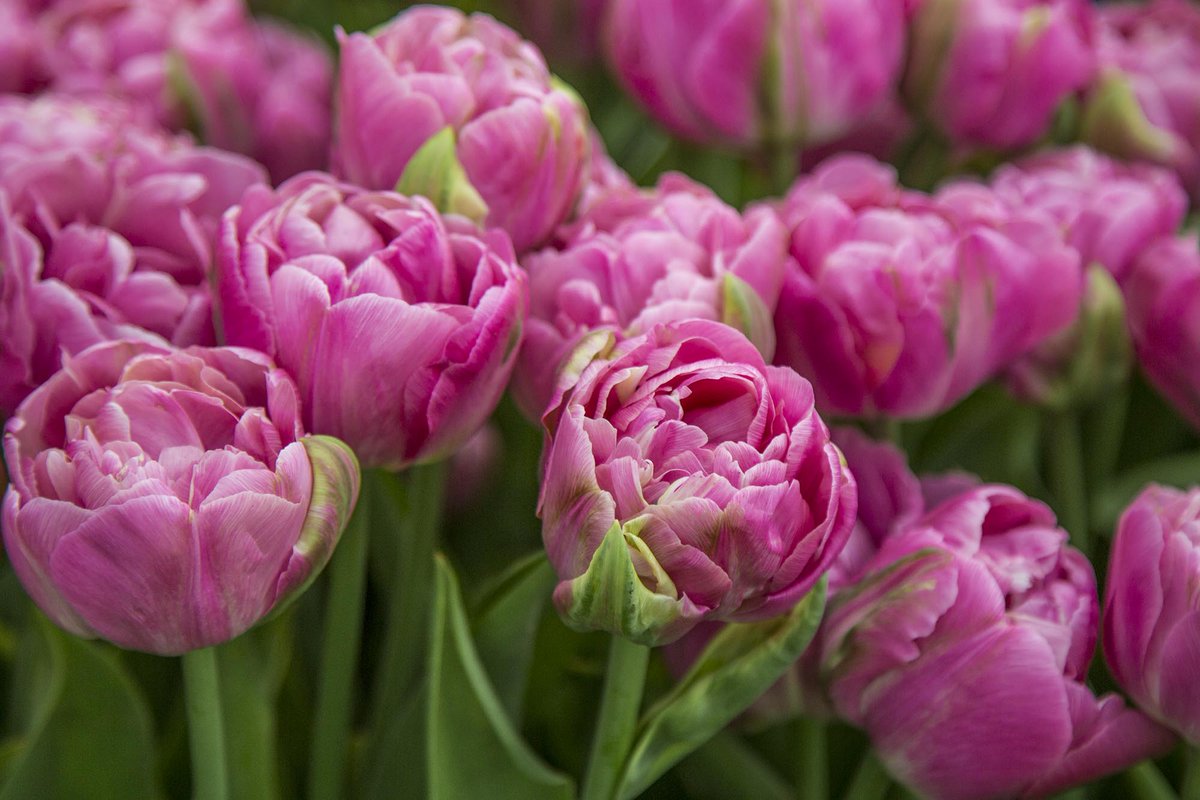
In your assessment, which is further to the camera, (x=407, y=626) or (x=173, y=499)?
(x=407, y=626)

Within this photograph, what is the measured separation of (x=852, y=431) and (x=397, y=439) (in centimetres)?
14

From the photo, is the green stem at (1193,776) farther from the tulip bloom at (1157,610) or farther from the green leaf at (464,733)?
the green leaf at (464,733)

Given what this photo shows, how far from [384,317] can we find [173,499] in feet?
0.21

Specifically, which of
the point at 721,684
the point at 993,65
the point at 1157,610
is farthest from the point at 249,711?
the point at 993,65

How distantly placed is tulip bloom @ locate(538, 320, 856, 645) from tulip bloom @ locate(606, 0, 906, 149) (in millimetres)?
201

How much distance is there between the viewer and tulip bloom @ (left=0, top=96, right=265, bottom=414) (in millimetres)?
356

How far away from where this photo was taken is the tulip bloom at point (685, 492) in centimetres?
29

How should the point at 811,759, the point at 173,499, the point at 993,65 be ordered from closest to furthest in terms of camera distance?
the point at 173,499 → the point at 811,759 → the point at 993,65

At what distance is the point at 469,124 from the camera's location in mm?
355

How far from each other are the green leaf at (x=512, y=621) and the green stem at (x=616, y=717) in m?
0.04

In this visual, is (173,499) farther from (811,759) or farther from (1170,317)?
(1170,317)

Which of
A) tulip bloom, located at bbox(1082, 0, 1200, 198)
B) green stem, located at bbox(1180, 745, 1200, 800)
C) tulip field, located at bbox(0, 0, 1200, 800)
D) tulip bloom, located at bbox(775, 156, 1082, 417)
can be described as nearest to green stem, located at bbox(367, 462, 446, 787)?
tulip field, located at bbox(0, 0, 1200, 800)

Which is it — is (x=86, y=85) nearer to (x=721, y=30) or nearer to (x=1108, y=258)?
(x=721, y=30)

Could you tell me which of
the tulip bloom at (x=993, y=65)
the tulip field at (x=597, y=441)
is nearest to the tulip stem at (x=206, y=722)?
the tulip field at (x=597, y=441)
